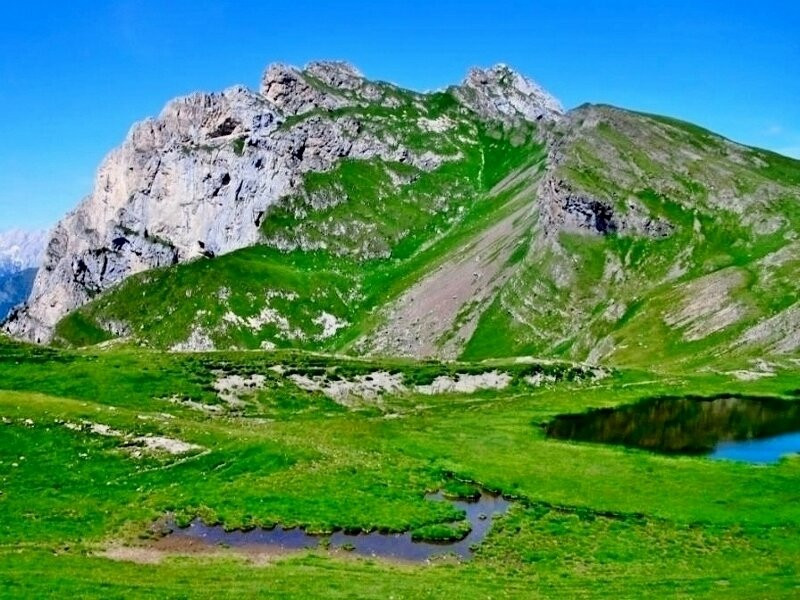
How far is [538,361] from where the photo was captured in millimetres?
133000

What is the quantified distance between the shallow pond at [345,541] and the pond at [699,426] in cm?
4056

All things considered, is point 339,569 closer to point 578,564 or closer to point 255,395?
point 578,564

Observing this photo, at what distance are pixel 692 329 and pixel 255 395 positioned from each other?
11584cm

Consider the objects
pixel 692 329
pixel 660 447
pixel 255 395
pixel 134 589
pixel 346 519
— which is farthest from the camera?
pixel 692 329

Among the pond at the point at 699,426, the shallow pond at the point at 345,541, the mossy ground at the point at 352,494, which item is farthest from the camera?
the pond at the point at 699,426

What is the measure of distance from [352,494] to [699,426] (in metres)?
57.1

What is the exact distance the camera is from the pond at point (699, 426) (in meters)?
86.8

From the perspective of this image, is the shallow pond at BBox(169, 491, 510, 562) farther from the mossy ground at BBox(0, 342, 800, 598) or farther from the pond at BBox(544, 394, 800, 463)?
the pond at BBox(544, 394, 800, 463)

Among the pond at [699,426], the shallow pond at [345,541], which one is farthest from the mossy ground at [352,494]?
the pond at [699,426]

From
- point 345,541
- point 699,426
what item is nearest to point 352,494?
point 345,541

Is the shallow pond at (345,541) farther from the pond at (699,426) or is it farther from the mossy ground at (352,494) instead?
the pond at (699,426)

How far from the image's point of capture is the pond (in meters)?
86.8

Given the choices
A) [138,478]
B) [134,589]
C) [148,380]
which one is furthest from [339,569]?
[148,380]

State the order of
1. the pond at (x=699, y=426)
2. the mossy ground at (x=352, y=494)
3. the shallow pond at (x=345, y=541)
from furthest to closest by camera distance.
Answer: the pond at (x=699, y=426) → the shallow pond at (x=345, y=541) → the mossy ground at (x=352, y=494)
